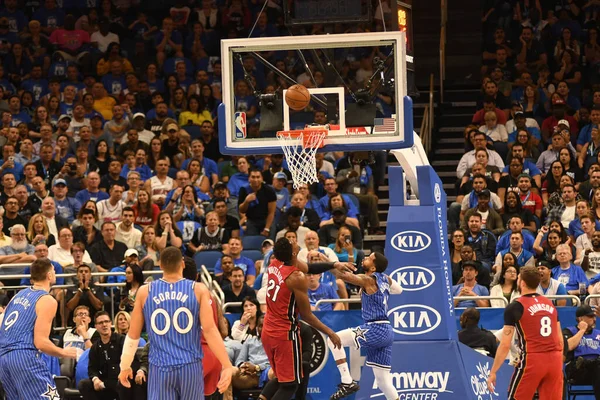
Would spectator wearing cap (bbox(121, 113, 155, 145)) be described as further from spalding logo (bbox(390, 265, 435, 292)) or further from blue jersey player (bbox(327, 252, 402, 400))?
blue jersey player (bbox(327, 252, 402, 400))

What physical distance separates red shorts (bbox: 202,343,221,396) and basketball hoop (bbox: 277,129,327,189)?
267cm

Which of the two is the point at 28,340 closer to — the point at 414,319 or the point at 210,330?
the point at 210,330

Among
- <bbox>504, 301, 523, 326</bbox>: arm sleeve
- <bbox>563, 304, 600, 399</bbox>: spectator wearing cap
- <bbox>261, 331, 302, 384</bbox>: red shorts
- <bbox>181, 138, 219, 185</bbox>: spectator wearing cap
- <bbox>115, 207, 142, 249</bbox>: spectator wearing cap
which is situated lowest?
<bbox>563, 304, 600, 399</bbox>: spectator wearing cap

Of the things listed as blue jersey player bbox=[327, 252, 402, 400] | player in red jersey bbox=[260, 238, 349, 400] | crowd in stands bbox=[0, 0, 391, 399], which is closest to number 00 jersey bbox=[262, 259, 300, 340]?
player in red jersey bbox=[260, 238, 349, 400]

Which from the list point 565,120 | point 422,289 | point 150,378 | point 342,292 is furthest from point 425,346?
point 565,120

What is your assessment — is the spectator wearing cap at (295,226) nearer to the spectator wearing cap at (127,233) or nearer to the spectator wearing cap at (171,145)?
the spectator wearing cap at (127,233)

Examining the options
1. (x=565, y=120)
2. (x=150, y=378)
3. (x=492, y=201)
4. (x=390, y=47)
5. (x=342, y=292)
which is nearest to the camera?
(x=150, y=378)

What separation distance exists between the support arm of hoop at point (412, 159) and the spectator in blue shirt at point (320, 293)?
96.3 inches

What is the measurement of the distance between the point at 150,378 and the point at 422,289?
5006mm

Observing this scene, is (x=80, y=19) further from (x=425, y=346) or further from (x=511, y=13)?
(x=425, y=346)

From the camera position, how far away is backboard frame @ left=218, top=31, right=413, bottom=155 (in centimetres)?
1375

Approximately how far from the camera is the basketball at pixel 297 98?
46.2 feet

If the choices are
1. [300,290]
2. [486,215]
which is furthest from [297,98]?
[486,215]

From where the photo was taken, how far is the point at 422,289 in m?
14.7
